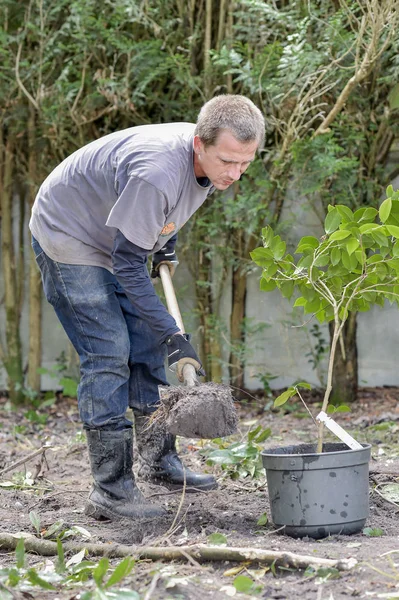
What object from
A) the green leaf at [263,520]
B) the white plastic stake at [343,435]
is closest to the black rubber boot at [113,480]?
the green leaf at [263,520]

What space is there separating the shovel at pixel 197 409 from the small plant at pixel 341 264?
0.83ft

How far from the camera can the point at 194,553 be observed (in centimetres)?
248

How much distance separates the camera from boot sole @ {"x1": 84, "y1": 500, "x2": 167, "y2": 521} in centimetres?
312

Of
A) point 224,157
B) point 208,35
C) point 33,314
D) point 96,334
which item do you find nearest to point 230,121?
point 224,157

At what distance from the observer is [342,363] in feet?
19.9

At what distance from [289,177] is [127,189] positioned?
3131 millimetres

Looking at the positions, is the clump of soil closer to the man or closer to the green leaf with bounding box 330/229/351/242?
the man

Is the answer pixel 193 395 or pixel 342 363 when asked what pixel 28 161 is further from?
pixel 193 395

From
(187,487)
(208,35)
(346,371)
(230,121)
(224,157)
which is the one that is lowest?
(346,371)

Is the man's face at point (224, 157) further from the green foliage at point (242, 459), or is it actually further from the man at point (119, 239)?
the green foliage at point (242, 459)

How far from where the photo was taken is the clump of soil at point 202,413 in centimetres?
280

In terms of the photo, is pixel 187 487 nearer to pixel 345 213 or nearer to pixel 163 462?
pixel 163 462

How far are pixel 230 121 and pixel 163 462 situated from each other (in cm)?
158

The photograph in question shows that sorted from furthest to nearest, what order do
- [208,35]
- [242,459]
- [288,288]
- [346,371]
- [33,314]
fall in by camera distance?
[33,314]
[346,371]
[208,35]
[242,459]
[288,288]
